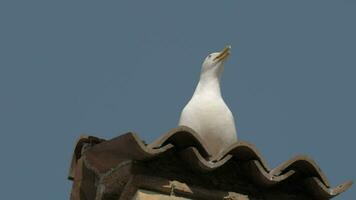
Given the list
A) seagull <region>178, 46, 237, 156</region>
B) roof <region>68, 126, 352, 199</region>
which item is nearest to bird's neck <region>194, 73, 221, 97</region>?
seagull <region>178, 46, 237, 156</region>

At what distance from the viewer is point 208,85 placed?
22.6 ft

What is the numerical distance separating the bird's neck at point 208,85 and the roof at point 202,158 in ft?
2.85

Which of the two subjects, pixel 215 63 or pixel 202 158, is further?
pixel 215 63

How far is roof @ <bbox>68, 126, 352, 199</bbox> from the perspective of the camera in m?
5.62

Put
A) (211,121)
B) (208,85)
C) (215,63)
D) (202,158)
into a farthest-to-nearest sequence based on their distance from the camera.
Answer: (215,63) → (208,85) → (211,121) → (202,158)

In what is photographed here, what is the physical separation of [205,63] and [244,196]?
166cm

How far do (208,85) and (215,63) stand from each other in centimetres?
41

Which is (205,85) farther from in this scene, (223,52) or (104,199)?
(104,199)

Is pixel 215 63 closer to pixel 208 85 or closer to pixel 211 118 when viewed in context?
pixel 208 85

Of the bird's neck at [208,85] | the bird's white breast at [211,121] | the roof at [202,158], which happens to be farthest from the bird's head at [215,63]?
the roof at [202,158]

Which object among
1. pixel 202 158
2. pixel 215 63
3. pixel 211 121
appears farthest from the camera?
pixel 215 63

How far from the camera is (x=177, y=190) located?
226 inches

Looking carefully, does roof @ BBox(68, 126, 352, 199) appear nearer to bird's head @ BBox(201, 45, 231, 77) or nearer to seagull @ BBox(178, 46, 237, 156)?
seagull @ BBox(178, 46, 237, 156)

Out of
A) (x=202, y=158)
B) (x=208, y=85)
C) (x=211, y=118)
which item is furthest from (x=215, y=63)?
(x=202, y=158)
